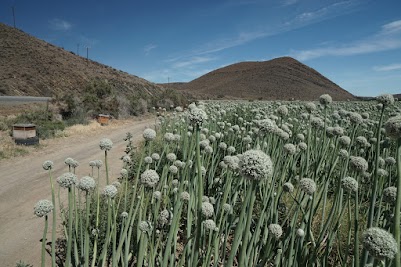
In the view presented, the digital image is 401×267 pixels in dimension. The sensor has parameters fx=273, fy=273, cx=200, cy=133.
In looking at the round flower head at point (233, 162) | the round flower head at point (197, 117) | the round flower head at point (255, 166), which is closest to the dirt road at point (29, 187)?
the round flower head at point (233, 162)

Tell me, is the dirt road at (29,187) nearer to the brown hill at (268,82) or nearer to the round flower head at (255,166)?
the round flower head at (255,166)

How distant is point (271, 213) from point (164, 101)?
2969 centimetres

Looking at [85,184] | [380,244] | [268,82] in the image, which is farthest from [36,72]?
[268,82]

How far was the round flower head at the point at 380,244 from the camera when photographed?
1.40 metres

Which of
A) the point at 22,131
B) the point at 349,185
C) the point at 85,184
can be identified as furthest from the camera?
the point at 22,131

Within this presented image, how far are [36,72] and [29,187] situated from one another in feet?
123

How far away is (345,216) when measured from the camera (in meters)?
4.50

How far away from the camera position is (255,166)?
1.43 metres

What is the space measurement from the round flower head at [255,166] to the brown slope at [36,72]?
33.6 metres

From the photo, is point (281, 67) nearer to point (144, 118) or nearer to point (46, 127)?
point (144, 118)

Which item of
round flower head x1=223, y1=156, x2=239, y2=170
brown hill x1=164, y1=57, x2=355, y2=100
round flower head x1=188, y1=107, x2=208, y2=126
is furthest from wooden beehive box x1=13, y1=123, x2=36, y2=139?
brown hill x1=164, y1=57, x2=355, y2=100

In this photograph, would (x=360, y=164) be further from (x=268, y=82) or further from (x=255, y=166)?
(x=268, y=82)

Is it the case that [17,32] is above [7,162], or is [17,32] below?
above

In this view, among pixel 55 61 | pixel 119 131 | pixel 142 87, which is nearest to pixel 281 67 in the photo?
pixel 142 87
